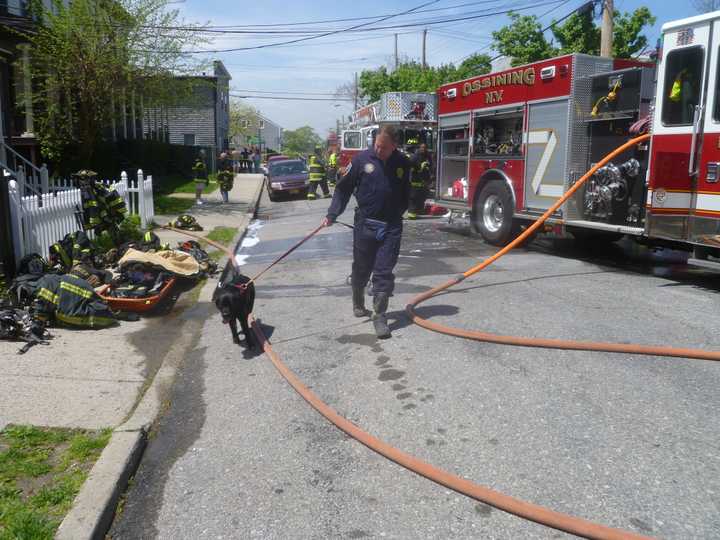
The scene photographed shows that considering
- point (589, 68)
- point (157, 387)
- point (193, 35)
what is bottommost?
point (157, 387)

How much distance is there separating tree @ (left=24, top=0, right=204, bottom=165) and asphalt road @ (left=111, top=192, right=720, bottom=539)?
11.8 meters

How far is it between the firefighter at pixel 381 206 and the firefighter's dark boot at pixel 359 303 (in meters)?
0.40

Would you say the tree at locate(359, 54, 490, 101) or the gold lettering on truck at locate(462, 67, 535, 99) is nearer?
the gold lettering on truck at locate(462, 67, 535, 99)

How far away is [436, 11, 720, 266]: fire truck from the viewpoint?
7203 millimetres

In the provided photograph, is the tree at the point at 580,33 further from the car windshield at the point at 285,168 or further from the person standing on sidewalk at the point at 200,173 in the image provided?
the person standing on sidewalk at the point at 200,173

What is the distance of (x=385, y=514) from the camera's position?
123 inches

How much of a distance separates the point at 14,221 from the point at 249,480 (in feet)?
18.4

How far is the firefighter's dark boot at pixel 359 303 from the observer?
6402 mm

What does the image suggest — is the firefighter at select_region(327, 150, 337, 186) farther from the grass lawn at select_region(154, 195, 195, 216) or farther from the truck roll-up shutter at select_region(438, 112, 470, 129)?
the truck roll-up shutter at select_region(438, 112, 470, 129)

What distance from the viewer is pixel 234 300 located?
213 inches

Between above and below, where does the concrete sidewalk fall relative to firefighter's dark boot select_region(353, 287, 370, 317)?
below

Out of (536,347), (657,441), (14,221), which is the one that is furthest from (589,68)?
(14,221)

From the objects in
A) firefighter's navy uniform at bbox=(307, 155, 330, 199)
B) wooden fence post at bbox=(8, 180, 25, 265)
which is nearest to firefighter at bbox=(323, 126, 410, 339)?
wooden fence post at bbox=(8, 180, 25, 265)

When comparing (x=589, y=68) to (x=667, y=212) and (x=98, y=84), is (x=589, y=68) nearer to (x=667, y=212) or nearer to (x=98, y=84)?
(x=667, y=212)
